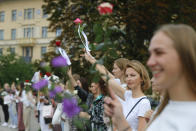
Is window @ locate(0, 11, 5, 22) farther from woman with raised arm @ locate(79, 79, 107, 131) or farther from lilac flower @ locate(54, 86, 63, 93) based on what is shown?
lilac flower @ locate(54, 86, 63, 93)

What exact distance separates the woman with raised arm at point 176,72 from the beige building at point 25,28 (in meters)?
42.1

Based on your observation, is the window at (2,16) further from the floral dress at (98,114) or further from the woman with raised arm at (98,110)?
the floral dress at (98,114)

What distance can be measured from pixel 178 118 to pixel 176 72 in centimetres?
22

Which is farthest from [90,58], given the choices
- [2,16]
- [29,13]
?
[2,16]

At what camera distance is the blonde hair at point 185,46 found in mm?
A: 1423

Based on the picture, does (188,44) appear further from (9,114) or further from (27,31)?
(27,31)

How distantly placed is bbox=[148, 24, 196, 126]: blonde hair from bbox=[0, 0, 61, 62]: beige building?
4207 centimetres

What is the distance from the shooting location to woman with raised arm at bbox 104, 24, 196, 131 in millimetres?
1413

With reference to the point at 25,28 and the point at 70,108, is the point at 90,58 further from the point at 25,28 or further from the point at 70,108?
the point at 25,28

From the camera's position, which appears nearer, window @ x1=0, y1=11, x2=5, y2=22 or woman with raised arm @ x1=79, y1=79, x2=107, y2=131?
woman with raised arm @ x1=79, y1=79, x2=107, y2=131

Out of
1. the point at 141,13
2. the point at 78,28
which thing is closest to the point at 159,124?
the point at 78,28

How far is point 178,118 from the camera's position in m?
1.49

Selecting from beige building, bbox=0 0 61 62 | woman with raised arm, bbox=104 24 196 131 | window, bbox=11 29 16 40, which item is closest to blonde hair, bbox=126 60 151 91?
woman with raised arm, bbox=104 24 196 131

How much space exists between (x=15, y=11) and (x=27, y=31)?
296 cm
